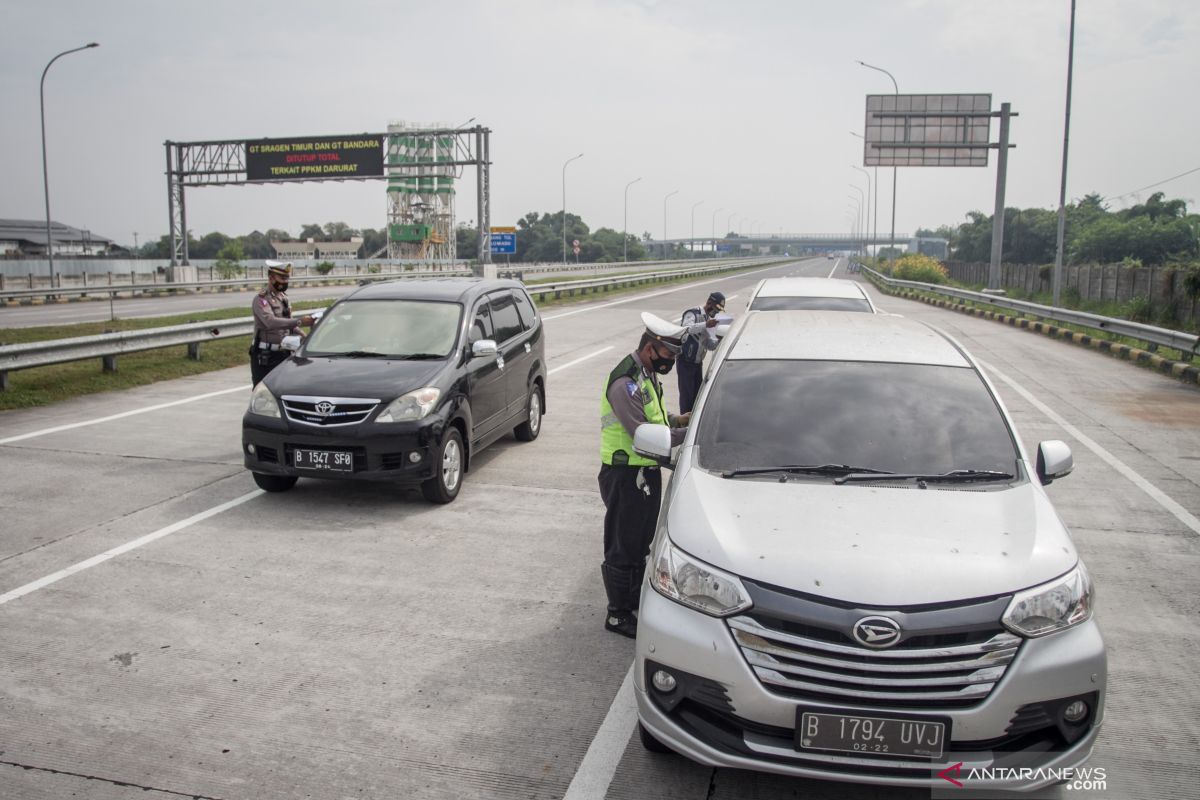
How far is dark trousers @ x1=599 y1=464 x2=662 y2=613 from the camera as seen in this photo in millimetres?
4836

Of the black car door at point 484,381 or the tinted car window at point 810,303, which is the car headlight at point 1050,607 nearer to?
the black car door at point 484,381

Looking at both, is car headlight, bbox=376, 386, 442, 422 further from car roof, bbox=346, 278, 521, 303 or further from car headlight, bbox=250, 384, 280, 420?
car roof, bbox=346, 278, 521, 303

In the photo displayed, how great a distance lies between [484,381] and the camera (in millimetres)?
8344

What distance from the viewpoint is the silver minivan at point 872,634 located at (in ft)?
10.2

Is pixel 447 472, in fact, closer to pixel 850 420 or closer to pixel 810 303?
pixel 850 420

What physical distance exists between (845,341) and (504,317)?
4823 mm

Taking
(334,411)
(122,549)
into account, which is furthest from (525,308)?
(122,549)

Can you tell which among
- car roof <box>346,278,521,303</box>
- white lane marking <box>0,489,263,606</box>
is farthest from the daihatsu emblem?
car roof <box>346,278,521,303</box>

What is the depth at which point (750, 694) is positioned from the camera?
10.4ft

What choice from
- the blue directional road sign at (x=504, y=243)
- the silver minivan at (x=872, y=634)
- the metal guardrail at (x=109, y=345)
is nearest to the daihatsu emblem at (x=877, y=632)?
the silver minivan at (x=872, y=634)

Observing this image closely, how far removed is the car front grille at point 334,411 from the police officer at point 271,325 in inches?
76.1

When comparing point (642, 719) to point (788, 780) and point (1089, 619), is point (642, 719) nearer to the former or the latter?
point (788, 780)

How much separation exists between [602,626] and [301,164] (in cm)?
4929

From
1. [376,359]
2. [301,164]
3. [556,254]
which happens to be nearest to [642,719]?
[376,359]
